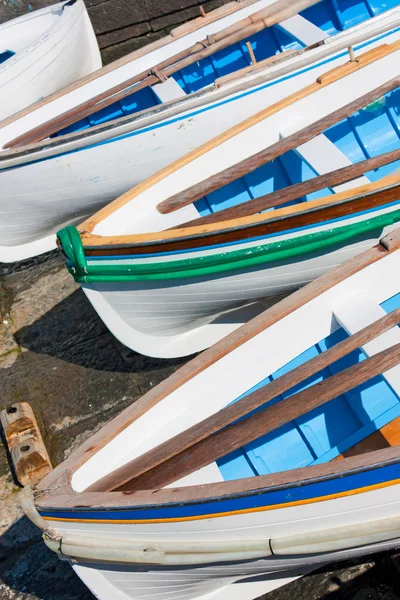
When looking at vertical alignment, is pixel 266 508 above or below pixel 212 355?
below

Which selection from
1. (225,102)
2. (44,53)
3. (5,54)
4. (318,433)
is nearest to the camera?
(318,433)

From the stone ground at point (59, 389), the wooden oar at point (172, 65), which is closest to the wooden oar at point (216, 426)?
the stone ground at point (59, 389)

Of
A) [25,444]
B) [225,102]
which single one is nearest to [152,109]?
[225,102]

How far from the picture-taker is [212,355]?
13.4 feet

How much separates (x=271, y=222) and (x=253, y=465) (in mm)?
1483

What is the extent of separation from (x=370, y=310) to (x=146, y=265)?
144 centimetres

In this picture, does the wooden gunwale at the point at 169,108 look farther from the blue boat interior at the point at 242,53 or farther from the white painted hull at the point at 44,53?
the white painted hull at the point at 44,53

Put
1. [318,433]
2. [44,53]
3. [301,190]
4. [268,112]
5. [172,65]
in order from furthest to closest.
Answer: [44,53]
[172,65]
[268,112]
[301,190]
[318,433]

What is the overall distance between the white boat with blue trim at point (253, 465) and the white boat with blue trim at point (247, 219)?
1.63 ft

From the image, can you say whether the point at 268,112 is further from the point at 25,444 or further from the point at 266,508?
the point at 266,508

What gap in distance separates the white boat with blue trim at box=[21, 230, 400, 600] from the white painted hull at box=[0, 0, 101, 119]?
4.12 meters

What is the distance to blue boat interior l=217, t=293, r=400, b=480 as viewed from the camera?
413 centimetres

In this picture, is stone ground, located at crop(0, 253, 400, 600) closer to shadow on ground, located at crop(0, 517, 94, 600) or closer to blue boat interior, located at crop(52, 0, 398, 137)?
shadow on ground, located at crop(0, 517, 94, 600)

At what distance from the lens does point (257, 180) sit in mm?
5559
